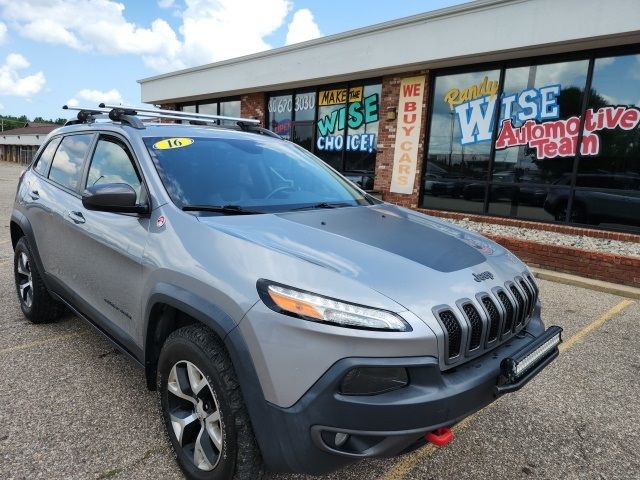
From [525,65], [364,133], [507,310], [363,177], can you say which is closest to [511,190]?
[525,65]

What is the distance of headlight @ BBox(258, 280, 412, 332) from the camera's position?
173 centimetres

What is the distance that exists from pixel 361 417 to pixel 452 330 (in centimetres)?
50

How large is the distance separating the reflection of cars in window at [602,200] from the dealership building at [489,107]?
17 mm

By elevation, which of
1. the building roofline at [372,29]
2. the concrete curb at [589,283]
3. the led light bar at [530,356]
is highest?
the building roofline at [372,29]

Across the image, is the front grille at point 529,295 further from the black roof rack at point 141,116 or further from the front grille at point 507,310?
the black roof rack at point 141,116

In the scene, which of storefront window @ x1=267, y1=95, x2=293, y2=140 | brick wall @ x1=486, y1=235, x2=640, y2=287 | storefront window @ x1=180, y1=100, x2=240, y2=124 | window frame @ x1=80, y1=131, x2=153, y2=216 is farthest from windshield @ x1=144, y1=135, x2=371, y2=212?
storefront window @ x1=180, y1=100, x2=240, y2=124

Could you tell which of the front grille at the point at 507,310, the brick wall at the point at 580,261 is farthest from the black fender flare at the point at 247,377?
the brick wall at the point at 580,261

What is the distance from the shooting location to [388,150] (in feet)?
34.9

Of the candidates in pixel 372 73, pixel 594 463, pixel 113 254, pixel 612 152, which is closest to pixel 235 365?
pixel 113 254

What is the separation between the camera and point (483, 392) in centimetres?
192

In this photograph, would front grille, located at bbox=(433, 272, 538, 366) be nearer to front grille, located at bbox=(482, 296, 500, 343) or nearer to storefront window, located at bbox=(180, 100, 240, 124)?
front grille, located at bbox=(482, 296, 500, 343)

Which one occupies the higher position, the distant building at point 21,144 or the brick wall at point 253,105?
the brick wall at point 253,105

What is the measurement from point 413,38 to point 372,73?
1.36 m

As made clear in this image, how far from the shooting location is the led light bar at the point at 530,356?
198 centimetres
